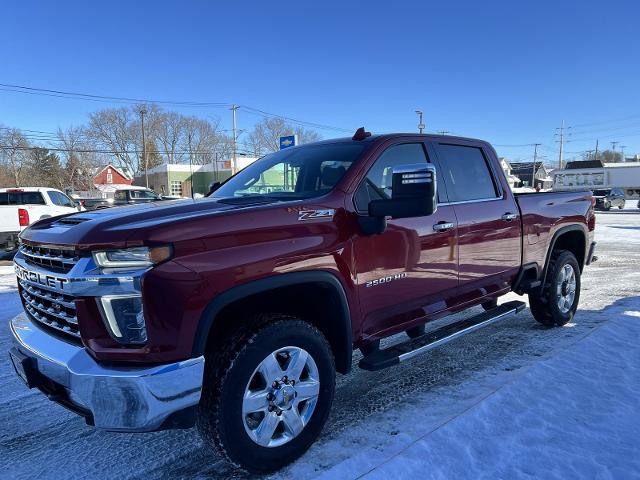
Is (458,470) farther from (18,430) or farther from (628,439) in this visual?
(18,430)

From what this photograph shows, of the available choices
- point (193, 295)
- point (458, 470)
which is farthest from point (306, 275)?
point (458, 470)

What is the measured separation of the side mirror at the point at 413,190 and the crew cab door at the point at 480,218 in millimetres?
1108

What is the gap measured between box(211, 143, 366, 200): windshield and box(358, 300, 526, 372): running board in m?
1.16

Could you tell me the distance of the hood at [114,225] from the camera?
2.31m

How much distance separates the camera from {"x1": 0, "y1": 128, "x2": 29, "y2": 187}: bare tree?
59.1m

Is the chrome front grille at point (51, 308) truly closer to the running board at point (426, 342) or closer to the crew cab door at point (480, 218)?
the running board at point (426, 342)

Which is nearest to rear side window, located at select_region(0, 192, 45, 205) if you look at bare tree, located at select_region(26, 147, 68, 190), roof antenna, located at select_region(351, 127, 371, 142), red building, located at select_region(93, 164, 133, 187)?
roof antenna, located at select_region(351, 127, 371, 142)

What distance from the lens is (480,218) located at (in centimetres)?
412

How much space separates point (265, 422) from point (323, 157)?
6.34 ft

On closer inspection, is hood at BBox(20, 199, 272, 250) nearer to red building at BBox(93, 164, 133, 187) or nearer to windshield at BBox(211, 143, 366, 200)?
windshield at BBox(211, 143, 366, 200)

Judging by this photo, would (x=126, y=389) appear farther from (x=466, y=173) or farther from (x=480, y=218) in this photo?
(x=466, y=173)

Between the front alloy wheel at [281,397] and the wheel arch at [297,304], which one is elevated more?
the wheel arch at [297,304]

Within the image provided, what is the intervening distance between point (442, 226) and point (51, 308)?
2643 mm

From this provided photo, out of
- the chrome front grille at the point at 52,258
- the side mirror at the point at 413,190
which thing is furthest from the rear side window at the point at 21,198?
the side mirror at the point at 413,190
